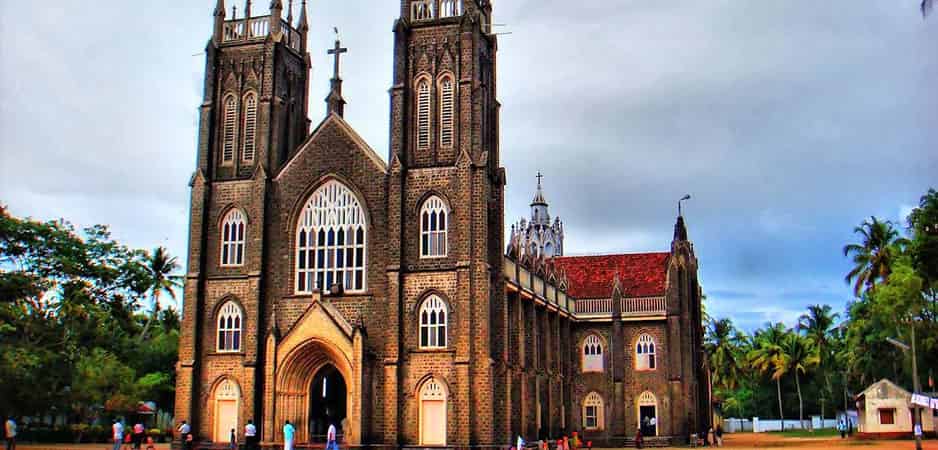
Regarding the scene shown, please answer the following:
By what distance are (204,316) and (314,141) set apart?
837cm

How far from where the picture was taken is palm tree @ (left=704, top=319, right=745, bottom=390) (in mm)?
95375

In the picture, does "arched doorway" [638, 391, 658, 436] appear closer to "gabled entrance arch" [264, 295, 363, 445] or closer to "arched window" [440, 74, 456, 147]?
"gabled entrance arch" [264, 295, 363, 445]

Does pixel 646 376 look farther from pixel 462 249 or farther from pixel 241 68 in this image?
pixel 241 68

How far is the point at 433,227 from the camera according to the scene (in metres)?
39.5

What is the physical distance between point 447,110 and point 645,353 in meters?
22.1

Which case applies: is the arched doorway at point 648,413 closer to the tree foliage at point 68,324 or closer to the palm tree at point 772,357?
the tree foliage at point 68,324

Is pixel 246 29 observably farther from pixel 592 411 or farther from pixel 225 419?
pixel 592 411

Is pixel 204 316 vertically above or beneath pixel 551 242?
beneath

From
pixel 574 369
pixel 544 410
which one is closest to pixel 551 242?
pixel 574 369

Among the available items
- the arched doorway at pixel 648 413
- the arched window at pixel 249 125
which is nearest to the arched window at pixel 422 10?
the arched window at pixel 249 125

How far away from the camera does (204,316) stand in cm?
4103

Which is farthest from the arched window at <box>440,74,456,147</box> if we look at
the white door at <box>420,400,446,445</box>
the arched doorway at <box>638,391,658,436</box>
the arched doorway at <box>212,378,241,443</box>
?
the arched doorway at <box>638,391,658,436</box>

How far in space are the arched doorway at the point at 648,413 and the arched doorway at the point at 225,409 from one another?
79.9ft

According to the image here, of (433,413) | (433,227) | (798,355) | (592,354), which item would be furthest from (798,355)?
(433,413)
